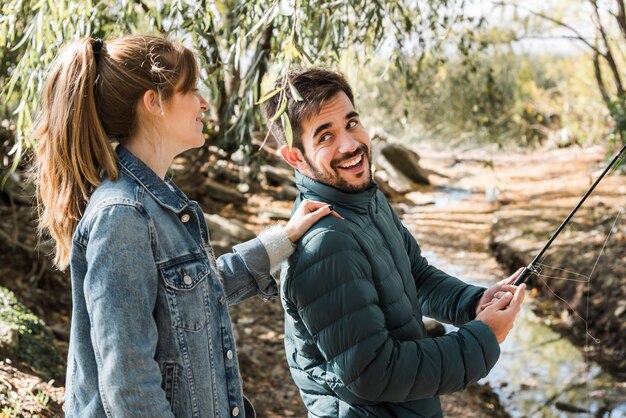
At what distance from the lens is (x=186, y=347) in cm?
156

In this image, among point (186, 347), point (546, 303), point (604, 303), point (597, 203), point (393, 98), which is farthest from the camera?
point (393, 98)

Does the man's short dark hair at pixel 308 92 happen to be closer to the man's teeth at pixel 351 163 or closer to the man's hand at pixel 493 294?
the man's teeth at pixel 351 163

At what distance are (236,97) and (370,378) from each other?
8.44 ft

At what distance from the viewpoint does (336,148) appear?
1905mm

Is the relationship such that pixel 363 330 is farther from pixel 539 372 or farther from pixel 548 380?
pixel 539 372

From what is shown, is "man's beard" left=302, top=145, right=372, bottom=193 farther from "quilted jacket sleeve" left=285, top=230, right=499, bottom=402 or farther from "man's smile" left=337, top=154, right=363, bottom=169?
"quilted jacket sleeve" left=285, top=230, right=499, bottom=402

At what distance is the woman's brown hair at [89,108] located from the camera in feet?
5.21

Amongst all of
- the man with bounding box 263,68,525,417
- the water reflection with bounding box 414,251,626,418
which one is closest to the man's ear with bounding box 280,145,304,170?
the man with bounding box 263,68,525,417

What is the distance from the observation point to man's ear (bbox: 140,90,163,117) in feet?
5.35

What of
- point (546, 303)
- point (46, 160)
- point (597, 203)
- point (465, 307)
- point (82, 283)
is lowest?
point (546, 303)

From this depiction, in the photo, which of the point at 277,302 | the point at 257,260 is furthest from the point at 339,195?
the point at 277,302

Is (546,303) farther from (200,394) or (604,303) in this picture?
(200,394)

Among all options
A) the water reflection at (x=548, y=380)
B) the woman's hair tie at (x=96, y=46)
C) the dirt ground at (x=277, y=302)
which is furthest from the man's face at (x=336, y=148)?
the water reflection at (x=548, y=380)

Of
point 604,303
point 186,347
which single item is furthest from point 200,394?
point 604,303
